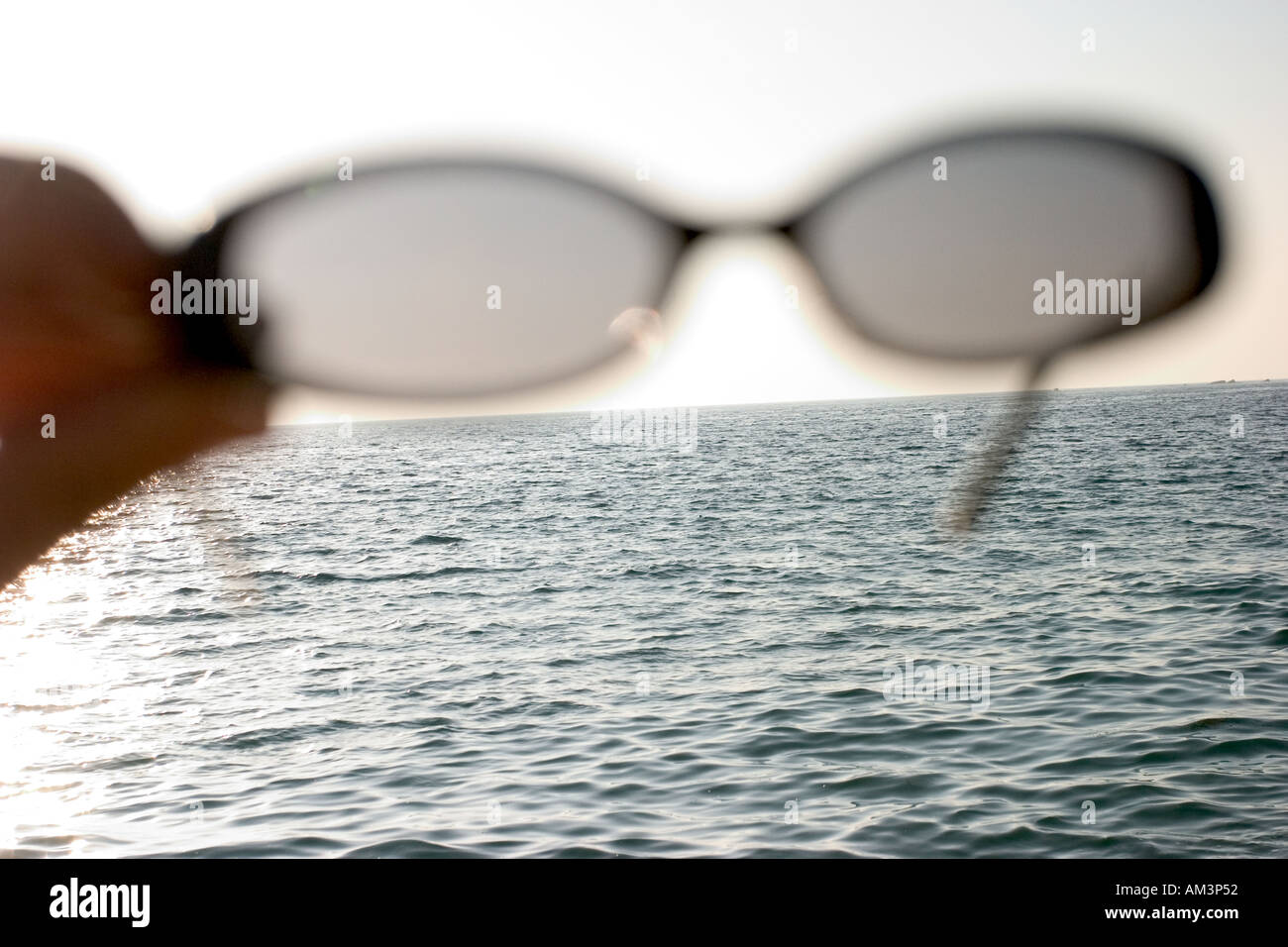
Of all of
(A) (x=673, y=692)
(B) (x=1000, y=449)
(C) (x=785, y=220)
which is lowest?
(A) (x=673, y=692)

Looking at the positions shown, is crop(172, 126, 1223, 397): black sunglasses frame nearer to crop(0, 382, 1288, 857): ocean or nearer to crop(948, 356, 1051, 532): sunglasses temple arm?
crop(948, 356, 1051, 532): sunglasses temple arm

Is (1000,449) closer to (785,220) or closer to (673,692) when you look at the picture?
(785,220)

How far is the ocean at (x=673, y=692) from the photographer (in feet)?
13.7

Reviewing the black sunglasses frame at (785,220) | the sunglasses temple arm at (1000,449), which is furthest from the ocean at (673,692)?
the black sunglasses frame at (785,220)

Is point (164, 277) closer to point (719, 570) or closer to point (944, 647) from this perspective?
point (944, 647)

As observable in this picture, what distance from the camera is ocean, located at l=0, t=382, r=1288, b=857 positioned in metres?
4.18

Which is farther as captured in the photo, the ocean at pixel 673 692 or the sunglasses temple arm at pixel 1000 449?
the ocean at pixel 673 692

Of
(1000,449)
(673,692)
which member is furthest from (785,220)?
(673,692)

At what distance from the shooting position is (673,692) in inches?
271

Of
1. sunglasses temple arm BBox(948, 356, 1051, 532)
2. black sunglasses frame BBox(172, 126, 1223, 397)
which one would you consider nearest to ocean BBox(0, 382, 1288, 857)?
sunglasses temple arm BBox(948, 356, 1051, 532)

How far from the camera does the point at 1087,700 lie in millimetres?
6219

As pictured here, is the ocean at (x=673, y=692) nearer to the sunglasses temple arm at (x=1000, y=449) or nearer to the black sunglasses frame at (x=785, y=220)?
the sunglasses temple arm at (x=1000, y=449)
